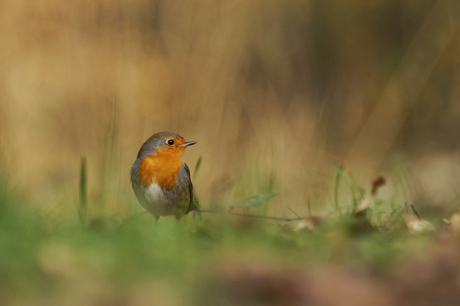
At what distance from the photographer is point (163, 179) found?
289cm

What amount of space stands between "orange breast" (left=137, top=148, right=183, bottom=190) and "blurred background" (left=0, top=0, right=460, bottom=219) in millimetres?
2358

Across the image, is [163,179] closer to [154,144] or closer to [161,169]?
[161,169]

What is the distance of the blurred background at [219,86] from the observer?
5770mm

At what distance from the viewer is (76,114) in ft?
19.6

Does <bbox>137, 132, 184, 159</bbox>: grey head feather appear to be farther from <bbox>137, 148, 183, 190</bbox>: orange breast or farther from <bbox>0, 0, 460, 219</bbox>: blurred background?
<bbox>0, 0, 460, 219</bbox>: blurred background

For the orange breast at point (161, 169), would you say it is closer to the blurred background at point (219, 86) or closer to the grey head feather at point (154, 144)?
the grey head feather at point (154, 144)

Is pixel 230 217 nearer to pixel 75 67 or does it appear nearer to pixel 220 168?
pixel 220 168

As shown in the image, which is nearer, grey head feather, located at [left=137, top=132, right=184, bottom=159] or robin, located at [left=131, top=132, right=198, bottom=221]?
robin, located at [left=131, top=132, right=198, bottom=221]

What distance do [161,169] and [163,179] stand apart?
0.07 metres

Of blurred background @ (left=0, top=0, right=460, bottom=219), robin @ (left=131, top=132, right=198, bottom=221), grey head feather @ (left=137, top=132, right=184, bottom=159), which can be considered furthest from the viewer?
blurred background @ (left=0, top=0, right=460, bottom=219)

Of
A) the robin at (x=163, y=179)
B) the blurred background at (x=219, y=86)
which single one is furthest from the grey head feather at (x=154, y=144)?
the blurred background at (x=219, y=86)

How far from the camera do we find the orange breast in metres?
2.89

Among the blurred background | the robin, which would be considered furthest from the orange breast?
the blurred background

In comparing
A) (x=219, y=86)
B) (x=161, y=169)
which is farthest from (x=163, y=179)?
(x=219, y=86)
